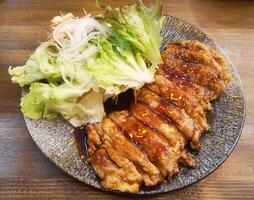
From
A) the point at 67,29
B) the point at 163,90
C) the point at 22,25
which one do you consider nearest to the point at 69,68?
the point at 67,29

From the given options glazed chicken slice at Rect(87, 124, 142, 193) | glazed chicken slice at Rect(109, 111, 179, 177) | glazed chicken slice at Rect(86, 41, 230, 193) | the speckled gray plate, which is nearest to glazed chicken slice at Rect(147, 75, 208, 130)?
glazed chicken slice at Rect(86, 41, 230, 193)

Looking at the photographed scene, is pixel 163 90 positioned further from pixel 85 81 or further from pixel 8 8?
pixel 8 8

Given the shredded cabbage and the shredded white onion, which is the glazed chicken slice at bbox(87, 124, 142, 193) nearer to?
the shredded cabbage

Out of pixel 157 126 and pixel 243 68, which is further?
pixel 243 68

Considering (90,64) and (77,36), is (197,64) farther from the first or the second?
(77,36)

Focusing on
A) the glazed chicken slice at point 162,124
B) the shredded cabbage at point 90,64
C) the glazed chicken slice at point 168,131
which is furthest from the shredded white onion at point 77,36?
the glazed chicken slice at point 168,131

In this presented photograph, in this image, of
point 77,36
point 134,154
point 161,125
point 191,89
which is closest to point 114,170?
point 134,154
